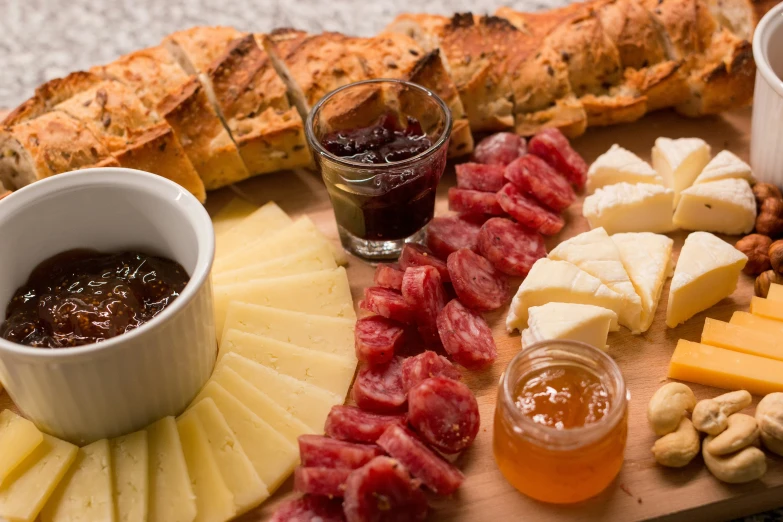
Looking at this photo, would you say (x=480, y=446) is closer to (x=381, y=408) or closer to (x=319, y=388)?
(x=381, y=408)

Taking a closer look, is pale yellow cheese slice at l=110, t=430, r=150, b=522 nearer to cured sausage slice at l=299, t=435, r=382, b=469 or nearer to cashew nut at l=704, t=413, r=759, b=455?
cured sausage slice at l=299, t=435, r=382, b=469

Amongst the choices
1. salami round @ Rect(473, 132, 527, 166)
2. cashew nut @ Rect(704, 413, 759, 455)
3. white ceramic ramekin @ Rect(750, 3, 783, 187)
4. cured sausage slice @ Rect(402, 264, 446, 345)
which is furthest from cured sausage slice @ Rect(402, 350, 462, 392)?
white ceramic ramekin @ Rect(750, 3, 783, 187)

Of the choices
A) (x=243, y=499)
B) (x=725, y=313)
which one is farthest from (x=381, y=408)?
(x=725, y=313)

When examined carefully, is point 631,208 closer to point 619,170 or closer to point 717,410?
point 619,170

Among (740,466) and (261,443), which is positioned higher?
(261,443)

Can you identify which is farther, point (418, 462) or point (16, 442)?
point (16, 442)

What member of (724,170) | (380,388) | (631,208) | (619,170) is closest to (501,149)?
(619,170)

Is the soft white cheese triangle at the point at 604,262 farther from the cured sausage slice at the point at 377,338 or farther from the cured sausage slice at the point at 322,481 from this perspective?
the cured sausage slice at the point at 322,481
